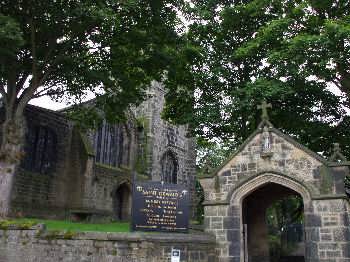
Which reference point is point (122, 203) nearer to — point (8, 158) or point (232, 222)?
point (8, 158)

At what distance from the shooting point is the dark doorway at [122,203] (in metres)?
26.3

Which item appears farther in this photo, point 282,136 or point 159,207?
point 282,136

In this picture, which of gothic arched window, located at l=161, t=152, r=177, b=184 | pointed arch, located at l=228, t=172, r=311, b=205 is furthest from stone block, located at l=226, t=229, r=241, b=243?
gothic arched window, located at l=161, t=152, r=177, b=184

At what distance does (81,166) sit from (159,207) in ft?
39.9

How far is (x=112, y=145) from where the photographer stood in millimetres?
27109

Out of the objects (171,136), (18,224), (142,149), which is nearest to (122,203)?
(142,149)

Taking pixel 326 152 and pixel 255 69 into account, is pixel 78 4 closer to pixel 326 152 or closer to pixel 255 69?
pixel 255 69

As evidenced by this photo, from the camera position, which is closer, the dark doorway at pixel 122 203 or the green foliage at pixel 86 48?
the green foliage at pixel 86 48

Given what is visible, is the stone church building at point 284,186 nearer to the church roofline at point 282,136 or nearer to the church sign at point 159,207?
the church roofline at point 282,136

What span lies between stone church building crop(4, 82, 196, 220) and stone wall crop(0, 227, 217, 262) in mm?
6795

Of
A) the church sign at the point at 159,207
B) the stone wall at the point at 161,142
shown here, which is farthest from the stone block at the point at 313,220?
the stone wall at the point at 161,142

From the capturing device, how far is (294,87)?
1627cm

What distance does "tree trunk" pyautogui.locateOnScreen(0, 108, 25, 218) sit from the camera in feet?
47.4

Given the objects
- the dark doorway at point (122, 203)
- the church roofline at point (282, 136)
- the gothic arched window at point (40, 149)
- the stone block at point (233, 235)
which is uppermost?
the gothic arched window at point (40, 149)
